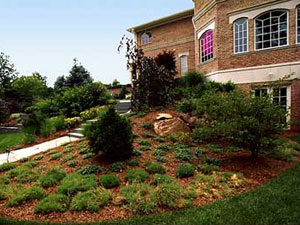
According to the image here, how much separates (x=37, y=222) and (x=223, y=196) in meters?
3.27

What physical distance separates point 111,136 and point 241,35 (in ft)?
31.0

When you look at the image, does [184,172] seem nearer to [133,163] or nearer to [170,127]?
[133,163]

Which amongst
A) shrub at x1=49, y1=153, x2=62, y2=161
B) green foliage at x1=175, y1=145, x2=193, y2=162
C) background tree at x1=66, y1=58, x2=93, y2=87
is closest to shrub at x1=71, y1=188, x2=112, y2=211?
green foliage at x1=175, y1=145, x2=193, y2=162

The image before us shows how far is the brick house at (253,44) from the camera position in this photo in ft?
33.9

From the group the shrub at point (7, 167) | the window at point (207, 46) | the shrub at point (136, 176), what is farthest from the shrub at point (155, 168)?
the window at point (207, 46)

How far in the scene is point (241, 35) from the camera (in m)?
11.6

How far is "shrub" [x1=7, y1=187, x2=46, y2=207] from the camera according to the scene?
4.20 m

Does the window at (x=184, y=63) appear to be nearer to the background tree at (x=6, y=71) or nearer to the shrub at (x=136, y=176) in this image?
the shrub at (x=136, y=176)

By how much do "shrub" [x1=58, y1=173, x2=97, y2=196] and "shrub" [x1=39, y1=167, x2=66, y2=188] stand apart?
Answer: 0.21m

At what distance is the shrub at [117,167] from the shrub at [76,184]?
506mm

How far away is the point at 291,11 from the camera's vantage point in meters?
10.3

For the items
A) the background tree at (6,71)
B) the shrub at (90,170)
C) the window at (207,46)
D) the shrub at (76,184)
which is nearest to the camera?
the shrub at (76,184)

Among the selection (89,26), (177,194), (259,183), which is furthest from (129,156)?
(89,26)

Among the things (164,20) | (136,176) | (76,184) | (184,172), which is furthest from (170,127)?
(164,20)
